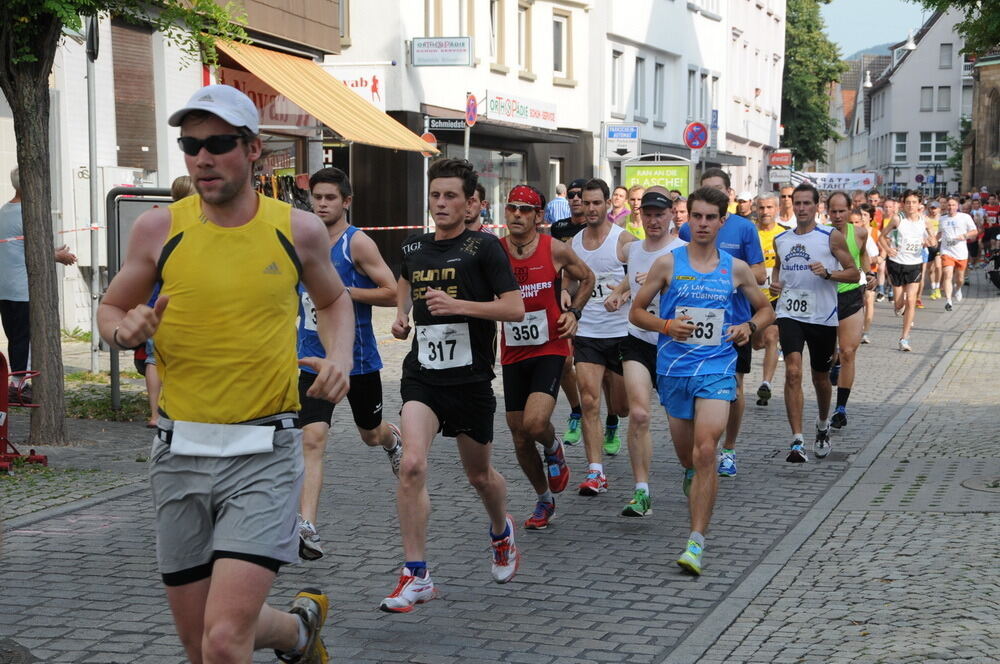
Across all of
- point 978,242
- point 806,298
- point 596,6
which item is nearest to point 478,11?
point 596,6

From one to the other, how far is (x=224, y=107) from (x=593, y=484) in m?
5.42

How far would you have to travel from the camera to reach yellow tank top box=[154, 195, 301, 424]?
4012 millimetres

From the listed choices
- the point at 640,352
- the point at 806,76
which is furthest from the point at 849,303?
the point at 806,76

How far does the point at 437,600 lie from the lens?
6.40 metres

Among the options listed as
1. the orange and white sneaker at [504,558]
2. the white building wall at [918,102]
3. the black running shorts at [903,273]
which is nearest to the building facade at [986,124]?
the white building wall at [918,102]

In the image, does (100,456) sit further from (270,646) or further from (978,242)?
(978,242)

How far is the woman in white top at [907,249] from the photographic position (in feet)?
65.9

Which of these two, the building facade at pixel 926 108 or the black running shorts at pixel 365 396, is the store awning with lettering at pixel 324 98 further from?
the building facade at pixel 926 108

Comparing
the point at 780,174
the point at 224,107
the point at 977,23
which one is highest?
the point at 977,23

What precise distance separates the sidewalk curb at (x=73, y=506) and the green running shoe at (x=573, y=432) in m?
3.44

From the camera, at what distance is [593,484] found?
29.3 ft

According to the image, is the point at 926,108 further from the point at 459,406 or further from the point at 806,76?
the point at 459,406

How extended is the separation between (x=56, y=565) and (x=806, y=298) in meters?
6.16

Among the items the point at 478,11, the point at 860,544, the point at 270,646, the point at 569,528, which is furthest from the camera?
the point at 478,11
